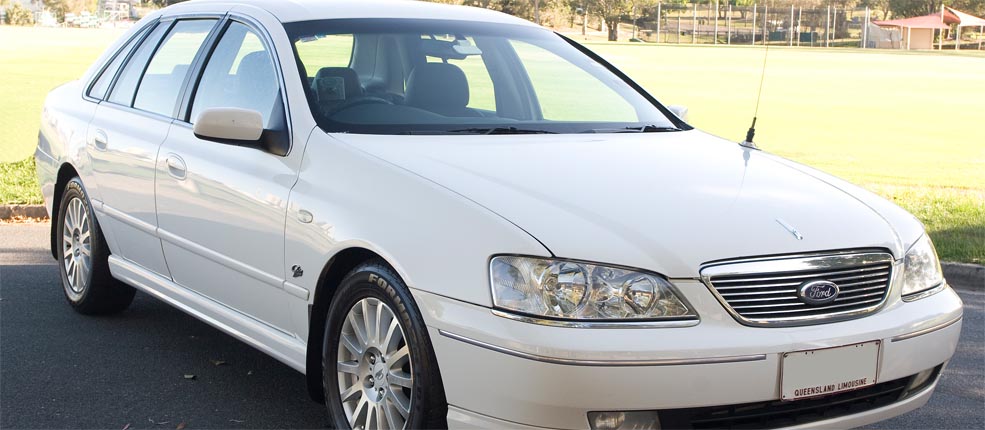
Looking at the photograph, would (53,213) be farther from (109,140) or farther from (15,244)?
(15,244)

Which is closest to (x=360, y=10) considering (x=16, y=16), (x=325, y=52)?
(x=325, y=52)

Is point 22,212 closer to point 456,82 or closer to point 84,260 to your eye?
point 84,260

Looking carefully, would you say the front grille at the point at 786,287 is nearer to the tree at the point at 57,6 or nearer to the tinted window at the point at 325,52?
the tinted window at the point at 325,52

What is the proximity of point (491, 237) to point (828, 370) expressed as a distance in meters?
1.04

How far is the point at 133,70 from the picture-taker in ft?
18.6

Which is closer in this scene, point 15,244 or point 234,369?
point 234,369

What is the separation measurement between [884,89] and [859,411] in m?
37.8

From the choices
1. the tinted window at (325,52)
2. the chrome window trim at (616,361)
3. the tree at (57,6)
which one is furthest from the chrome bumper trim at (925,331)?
the tree at (57,6)

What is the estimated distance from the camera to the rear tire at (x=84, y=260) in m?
5.75

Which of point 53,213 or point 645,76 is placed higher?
point 53,213

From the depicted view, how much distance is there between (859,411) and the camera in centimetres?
346

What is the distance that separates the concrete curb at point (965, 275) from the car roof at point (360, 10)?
3950 mm

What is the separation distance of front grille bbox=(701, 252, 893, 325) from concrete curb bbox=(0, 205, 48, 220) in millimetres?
7725

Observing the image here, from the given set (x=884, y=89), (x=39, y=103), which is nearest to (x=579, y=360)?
(x=39, y=103)
